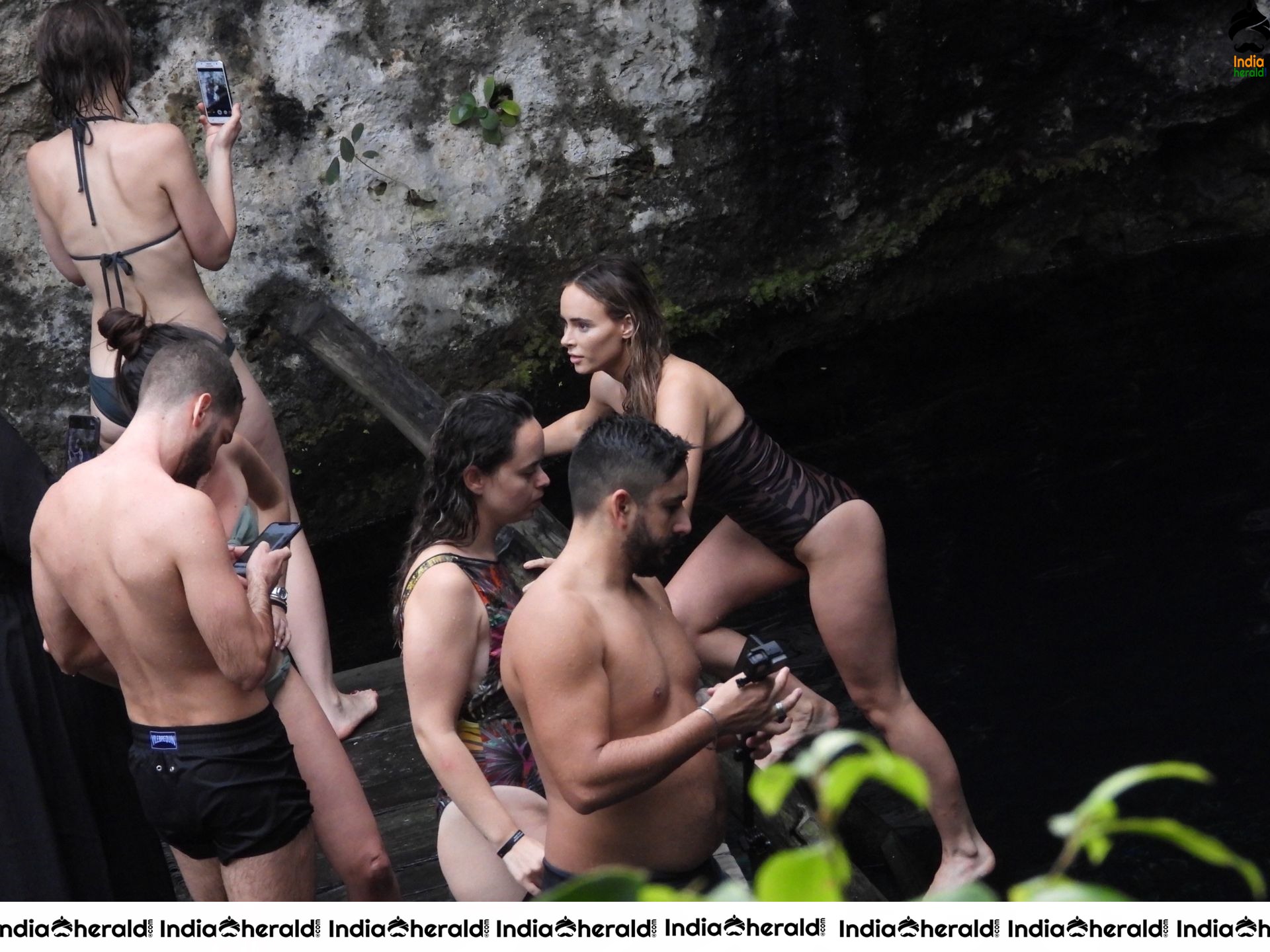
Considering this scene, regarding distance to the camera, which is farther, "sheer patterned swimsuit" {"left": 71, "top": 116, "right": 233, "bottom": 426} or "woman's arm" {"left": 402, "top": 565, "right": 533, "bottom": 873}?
"sheer patterned swimsuit" {"left": 71, "top": 116, "right": 233, "bottom": 426}

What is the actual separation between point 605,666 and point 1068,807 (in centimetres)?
255

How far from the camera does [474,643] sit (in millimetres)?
3207

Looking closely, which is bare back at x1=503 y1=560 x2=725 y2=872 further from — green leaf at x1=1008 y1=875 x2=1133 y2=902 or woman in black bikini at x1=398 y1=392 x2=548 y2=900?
green leaf at x1=1008 y1=875 x2=1133 y2=902

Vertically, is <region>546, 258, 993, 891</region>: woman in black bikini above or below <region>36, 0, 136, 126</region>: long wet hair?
below

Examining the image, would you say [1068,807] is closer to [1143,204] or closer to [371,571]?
[371,571]

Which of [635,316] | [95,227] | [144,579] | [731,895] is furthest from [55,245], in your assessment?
[731,895]

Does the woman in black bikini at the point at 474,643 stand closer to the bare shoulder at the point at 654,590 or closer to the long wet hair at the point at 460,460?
the long wet hair at the point at 460,460

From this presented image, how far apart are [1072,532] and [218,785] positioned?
457 cm

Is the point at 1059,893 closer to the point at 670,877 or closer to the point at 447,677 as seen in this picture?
the point at 670,877

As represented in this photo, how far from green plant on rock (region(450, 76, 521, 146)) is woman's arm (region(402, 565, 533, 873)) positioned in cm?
545

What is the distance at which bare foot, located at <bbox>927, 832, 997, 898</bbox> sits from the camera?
424cm

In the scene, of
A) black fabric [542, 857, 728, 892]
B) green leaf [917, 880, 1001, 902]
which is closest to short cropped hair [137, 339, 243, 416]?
black fabric [542, 857, 728, 892]

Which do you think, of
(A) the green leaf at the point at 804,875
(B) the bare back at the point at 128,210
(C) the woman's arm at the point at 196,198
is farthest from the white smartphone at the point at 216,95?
(A) the green leaf at the point at 804,875

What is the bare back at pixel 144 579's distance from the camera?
2850mm
